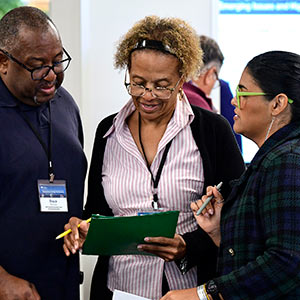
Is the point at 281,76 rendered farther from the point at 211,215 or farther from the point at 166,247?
the point at 166,247

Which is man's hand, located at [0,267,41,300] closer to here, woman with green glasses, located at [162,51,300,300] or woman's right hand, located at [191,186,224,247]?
woman with green glasses, located at [162,51,300,300]

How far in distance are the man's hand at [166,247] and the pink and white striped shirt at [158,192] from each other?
0.38ft

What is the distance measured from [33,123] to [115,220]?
56 cm

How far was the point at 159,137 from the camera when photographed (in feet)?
7.21

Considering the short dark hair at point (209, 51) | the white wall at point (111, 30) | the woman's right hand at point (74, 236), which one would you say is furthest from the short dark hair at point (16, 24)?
the white wall at point (111, 30)

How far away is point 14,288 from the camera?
1799 millimetres

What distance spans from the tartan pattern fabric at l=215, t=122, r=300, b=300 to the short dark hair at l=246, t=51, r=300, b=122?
0.31ft

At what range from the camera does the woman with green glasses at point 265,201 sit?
151cm

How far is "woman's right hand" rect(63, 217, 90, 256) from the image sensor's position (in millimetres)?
1906

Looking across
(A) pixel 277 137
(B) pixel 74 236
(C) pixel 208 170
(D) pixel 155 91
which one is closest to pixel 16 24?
(D) pixel 155 91

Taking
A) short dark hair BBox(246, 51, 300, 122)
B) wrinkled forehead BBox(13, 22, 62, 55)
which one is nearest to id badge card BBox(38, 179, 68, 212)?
wrinkled forehead BBox(13, 22, 62, 55)

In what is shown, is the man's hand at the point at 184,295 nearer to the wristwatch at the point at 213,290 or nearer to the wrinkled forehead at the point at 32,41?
the wristwatch at the point at 213,290

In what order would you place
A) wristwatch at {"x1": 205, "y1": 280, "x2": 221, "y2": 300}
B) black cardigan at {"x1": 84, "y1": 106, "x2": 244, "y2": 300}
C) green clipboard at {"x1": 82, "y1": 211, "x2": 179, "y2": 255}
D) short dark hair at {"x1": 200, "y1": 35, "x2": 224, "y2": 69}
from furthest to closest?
short dark hair at {"x1": 200, "y1": 35, "x2": 224, "y2": 69} → black cardigan at {"x1": 84, "y1": 106, "x2": 244, "y2": 300} → green clipboard at {"x1": 82, "y1": 211, "x2": 179, "y2": 255} → wristwatch at {"x1": 205, "y1": 280, "x2": 221, "y2": 300}

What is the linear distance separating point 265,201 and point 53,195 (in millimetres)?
795
